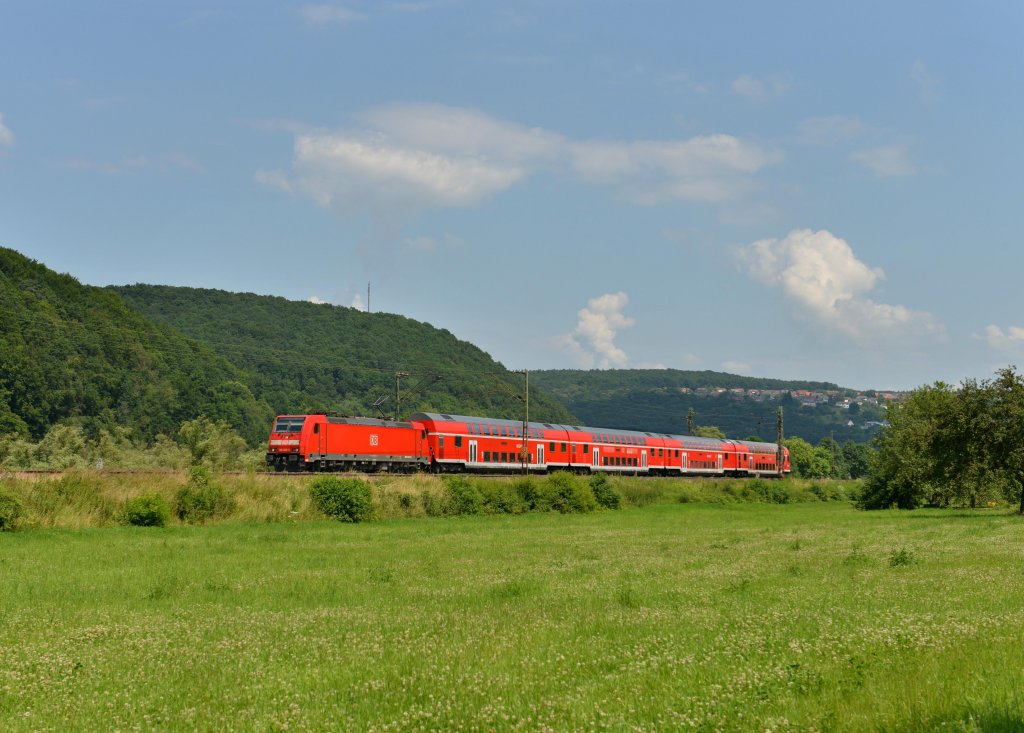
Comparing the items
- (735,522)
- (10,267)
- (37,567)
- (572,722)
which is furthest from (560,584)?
(10,267)

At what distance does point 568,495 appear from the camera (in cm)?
5834

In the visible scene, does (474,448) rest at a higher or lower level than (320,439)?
lower

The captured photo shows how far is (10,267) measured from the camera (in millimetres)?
121812

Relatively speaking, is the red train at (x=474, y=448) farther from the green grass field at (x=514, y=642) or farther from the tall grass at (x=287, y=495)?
the green grass field at (x=514, y=642)

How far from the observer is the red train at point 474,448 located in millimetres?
57531

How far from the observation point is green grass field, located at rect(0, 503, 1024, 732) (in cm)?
913

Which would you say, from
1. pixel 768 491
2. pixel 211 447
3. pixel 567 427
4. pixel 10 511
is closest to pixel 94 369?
pixel 211 447

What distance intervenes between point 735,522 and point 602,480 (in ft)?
44.2

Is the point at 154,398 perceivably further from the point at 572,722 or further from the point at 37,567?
the point at 572,722

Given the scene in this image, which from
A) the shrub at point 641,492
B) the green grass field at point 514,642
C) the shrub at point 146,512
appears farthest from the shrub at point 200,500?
the shrub at point 641,492

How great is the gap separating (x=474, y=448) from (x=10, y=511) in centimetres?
4067

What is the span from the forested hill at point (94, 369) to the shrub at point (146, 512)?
236ft

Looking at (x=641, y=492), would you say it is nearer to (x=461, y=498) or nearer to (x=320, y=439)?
(x=461, y=498)

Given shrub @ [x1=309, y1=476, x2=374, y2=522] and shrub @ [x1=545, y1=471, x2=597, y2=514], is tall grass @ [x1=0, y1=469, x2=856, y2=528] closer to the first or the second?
shrub @ [x1=545, y1=471, x2=597, y2=514]
